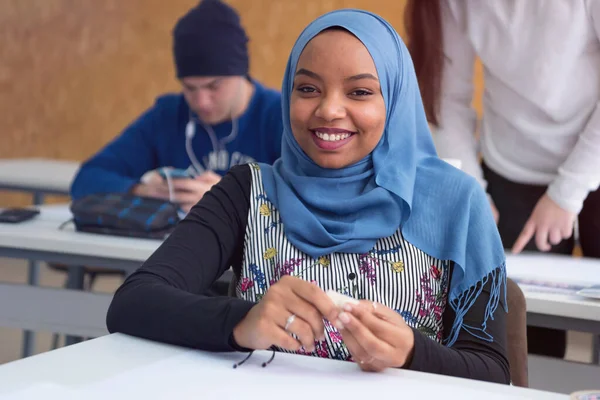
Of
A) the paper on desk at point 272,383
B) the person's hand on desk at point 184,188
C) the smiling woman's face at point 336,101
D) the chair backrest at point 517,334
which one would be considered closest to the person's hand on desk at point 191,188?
the person's hand on desk at point 184,188

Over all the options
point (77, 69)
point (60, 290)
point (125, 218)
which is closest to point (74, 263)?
point (60, 290)

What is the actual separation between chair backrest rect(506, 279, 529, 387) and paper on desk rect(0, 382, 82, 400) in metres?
0.73

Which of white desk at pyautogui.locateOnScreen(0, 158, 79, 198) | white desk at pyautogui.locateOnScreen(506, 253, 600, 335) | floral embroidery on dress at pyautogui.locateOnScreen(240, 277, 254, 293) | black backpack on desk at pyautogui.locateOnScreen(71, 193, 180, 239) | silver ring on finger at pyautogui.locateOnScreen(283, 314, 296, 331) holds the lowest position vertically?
white desk at pyautogui.locateOnScreen(0, 158, 79, 198)

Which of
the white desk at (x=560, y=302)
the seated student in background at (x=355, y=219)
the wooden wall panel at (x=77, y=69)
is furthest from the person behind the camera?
the wooden wall panel at (x=77, y=69)

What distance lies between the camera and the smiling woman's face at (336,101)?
4.65 ft

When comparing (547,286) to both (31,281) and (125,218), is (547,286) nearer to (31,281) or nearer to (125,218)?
(125,218)

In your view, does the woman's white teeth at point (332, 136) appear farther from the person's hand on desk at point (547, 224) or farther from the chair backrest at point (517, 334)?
the person's hand on desk at point (547, 224)

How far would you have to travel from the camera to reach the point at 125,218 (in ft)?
7.43

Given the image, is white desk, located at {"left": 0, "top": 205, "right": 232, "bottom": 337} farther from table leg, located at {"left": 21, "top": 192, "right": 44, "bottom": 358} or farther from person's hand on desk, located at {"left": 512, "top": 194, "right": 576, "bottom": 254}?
person's hand on desk, located at {"left": 512, "top": 194, "right": 576, "bottom": 254}

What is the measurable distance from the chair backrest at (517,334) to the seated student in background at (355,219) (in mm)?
85

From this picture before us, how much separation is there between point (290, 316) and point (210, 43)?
1734mm

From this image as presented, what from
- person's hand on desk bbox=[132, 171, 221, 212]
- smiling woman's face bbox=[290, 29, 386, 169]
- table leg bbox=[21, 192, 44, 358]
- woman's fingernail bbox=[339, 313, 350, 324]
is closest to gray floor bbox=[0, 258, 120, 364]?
table leg bbox=[21, 192, 44, 358]

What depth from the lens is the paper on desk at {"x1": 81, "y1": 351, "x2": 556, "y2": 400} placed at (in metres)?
1.02

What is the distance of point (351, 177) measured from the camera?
4.81 feet
